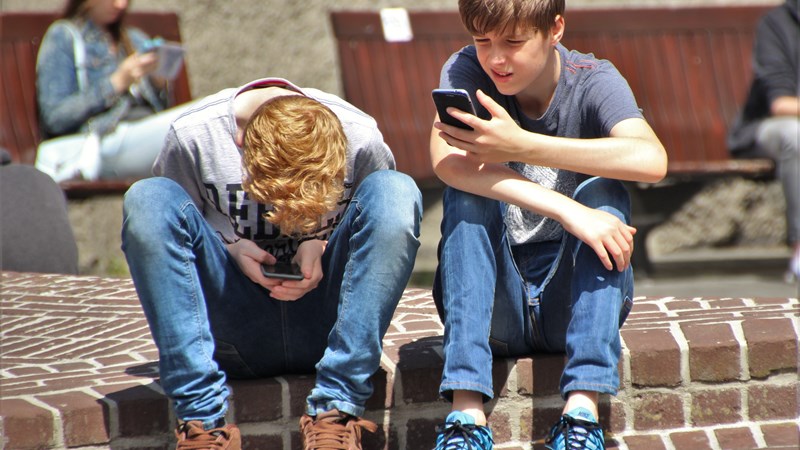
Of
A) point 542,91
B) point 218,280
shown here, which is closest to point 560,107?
point 542,91

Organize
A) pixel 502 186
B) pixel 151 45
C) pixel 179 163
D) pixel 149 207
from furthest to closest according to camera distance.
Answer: pixel 151 45, pixel 179 163, pixel 502 186, pixel 149 207

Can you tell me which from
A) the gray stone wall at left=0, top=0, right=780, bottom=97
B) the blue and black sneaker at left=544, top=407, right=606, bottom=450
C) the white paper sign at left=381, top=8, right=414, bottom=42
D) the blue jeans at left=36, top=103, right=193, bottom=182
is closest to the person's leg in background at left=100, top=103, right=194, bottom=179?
the blue jeans at left=36, top=103, right=193, bottom=182

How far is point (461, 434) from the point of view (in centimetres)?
254

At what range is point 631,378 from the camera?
2941mm

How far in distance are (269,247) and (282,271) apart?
0.17m

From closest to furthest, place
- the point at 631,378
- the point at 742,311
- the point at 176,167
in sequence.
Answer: the point at 176,167, the point at 631,378, the point at 742,311

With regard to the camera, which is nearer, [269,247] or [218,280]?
[218,280]

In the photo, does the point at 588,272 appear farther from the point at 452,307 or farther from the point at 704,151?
the point at 704,151

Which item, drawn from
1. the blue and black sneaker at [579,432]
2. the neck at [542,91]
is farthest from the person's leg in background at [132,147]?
the blue and black sneaker at [579,432]

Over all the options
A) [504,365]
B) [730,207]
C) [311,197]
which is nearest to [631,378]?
[504,365]

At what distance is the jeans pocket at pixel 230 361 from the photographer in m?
2.79

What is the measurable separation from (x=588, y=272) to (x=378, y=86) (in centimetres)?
358

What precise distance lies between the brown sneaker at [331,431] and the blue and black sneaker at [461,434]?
0.20 meters

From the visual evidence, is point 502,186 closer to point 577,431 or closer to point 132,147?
point 577,431
